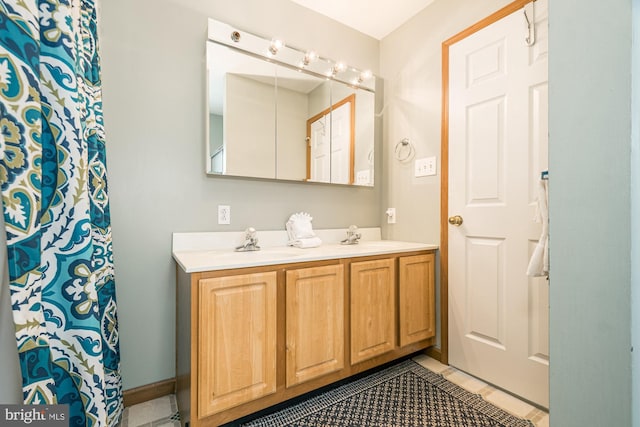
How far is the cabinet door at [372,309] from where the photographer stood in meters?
1.65

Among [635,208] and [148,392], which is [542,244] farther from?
[148,392]

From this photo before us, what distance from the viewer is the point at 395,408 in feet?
4.92

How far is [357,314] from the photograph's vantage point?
5.44 ft

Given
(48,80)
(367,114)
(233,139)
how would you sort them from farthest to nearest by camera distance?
(367,114), (233,139), (48,80)

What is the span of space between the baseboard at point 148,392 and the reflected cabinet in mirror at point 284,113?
1.23 meters

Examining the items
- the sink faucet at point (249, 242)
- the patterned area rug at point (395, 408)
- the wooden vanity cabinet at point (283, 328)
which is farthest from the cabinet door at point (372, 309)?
the sink faucet at point (249, 242)

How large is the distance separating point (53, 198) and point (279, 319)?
976mm

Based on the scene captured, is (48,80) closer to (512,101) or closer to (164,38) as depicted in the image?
(164,38)

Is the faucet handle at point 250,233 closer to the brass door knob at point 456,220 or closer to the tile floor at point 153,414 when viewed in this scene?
the tile floor at point 153,414

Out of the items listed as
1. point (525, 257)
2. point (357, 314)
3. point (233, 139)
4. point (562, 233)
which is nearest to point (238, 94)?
point (233, 139)

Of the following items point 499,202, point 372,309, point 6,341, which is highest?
point 499,202

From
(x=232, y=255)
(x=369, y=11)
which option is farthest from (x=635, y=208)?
(x=369, y=11)

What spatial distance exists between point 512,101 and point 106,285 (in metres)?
2.31

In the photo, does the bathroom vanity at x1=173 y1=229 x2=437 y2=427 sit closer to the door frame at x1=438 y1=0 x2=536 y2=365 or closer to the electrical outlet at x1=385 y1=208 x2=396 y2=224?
the door frame at x1=438 y1=0 x2=536 y2=365
